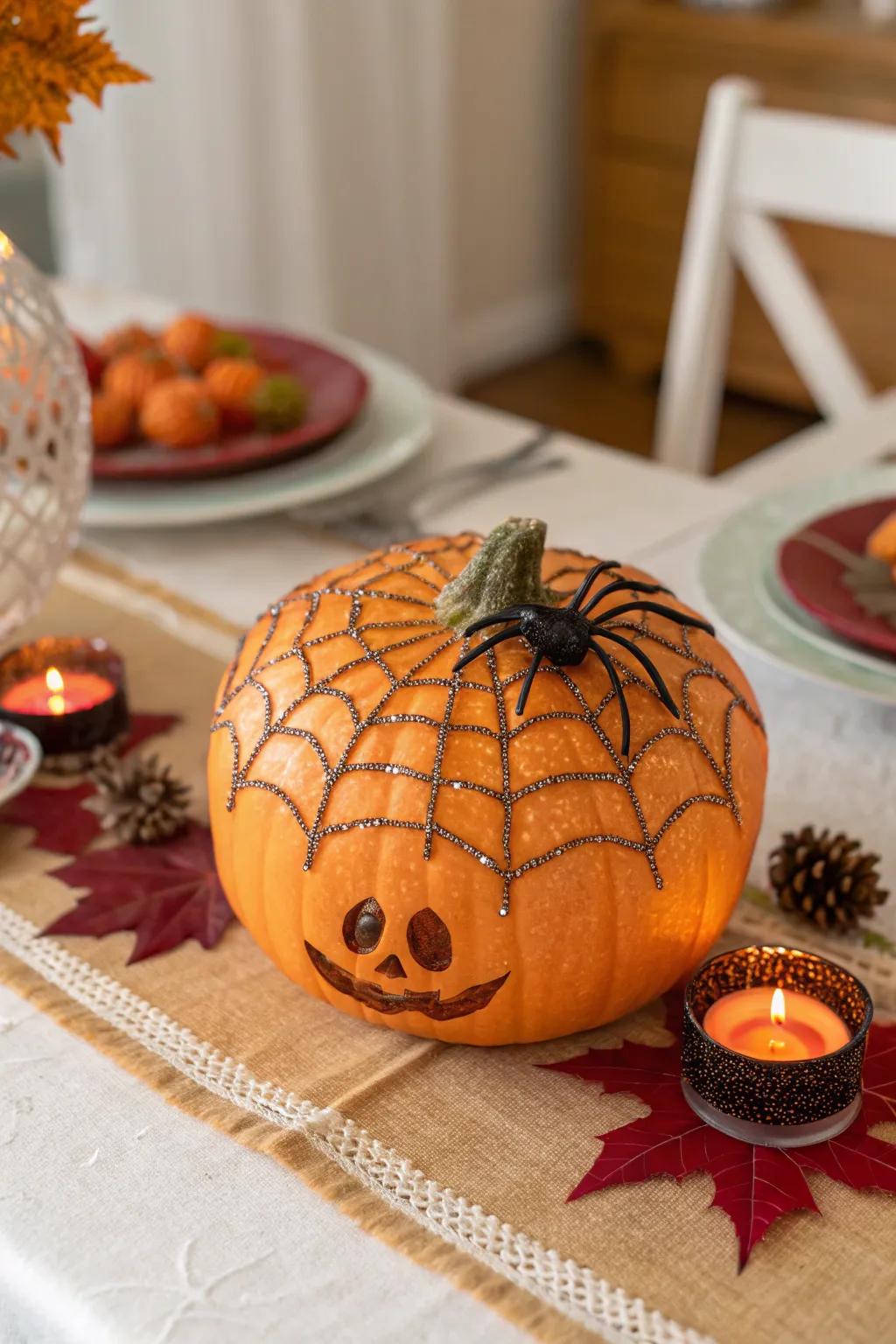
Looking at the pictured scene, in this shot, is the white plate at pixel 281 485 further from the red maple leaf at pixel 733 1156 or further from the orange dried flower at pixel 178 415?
the red maple leaf at pixel 733 1156

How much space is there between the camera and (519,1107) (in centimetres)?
57

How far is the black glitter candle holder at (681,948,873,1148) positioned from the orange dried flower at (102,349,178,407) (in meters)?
0.67

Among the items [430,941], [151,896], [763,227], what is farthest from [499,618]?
[763,227]

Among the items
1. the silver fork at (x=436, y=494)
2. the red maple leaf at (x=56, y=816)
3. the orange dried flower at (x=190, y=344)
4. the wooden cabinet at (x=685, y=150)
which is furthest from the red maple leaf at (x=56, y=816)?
the wooden cabinet at (x=685, y=150)

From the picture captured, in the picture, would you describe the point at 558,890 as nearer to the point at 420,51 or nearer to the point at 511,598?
the point at 511,598

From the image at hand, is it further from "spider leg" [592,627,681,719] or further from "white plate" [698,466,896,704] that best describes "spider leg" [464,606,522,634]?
"white plate" [698,466,896,704]

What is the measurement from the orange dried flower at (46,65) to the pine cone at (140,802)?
0.33 m

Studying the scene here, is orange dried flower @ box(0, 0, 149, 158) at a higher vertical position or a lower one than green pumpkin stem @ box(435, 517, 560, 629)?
higher

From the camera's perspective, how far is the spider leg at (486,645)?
1.82 feet

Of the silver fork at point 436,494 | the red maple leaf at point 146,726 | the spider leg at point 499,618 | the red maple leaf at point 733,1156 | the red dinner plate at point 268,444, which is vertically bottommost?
the red maple leaf at point 146,726

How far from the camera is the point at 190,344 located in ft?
3.68

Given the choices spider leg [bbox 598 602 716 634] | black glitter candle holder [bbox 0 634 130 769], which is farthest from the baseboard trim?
spider leg [bbox 598 602 716 634]

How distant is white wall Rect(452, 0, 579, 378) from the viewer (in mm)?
3309

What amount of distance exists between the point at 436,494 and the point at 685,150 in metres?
2.40
